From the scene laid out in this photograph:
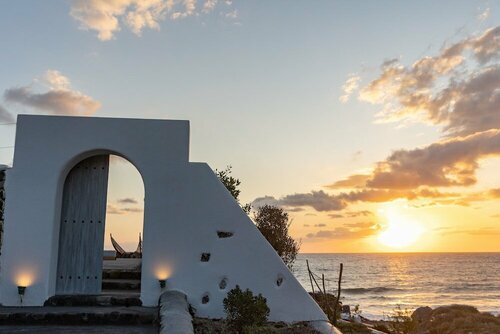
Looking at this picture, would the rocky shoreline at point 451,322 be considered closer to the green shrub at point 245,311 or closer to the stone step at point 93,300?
the green shrub at point 245,311

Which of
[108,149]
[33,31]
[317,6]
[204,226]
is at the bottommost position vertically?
[204,226]

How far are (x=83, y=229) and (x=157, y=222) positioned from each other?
60.9 inches

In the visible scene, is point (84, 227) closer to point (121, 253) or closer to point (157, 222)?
point (157, 222)

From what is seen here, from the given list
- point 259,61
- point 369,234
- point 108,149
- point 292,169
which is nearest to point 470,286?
point 369,234

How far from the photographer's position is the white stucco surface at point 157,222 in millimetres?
7965

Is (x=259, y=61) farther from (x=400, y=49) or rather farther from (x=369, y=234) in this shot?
(x=369, y=234)

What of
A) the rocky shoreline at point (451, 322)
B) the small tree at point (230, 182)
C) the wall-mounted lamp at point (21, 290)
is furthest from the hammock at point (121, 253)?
the wall-mounted lamp at point (21, 290)

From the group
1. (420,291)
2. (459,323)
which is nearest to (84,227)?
(459,323)

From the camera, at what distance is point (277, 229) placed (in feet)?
49.7

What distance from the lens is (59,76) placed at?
10.9 meters

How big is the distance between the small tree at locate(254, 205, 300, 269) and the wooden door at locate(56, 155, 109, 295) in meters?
7.29

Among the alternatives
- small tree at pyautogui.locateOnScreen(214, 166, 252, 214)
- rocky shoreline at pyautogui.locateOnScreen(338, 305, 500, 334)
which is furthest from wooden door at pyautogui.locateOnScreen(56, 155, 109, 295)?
rocky shoreline at pyautogui.locateOnScreen(338, 305, 500, 334)

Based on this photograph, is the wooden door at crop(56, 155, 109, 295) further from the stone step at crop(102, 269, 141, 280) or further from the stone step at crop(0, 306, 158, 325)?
the stone step at crop(0, 306, 158, 325)

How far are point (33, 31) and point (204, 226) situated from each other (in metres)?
5.66
